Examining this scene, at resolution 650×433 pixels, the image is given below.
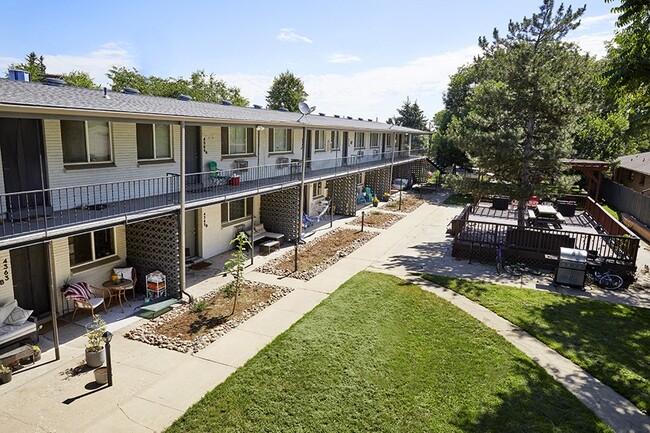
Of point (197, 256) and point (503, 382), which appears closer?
point (503, 382)

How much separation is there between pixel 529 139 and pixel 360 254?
9.68 m

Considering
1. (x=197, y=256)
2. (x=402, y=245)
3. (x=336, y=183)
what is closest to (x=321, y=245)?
(x=402, y=245)

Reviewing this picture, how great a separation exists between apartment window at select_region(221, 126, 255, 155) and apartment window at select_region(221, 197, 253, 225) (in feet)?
7.03

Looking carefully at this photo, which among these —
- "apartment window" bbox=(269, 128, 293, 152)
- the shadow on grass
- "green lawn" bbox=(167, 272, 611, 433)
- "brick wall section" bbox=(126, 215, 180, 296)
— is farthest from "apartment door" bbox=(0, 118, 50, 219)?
"apartment window" bbox=(269, 128, 293, 152)

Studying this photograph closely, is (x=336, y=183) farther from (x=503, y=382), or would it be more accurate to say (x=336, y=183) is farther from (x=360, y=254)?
(x=503, y=382)

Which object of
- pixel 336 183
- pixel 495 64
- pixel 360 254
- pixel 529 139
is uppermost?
pixel 495 64

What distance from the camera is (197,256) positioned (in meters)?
16.4

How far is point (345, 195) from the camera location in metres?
26.9

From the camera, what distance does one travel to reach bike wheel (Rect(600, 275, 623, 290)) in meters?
14.9

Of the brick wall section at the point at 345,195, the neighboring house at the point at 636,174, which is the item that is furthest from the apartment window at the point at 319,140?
the neighboring house at the point at 636,174

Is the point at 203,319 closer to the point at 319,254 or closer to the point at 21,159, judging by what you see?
the point at 21,159

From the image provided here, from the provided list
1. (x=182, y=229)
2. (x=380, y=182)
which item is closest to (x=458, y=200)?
(x=380, y=182)

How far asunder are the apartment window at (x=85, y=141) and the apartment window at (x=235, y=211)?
18.9 feet

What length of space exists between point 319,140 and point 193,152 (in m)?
11.5
